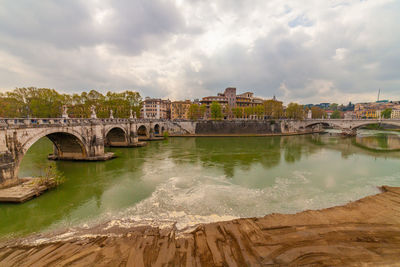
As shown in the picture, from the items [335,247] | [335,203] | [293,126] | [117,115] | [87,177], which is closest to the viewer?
[335,247]

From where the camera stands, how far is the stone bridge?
34.9ft

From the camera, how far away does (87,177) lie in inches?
587

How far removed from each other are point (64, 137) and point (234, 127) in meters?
40.4

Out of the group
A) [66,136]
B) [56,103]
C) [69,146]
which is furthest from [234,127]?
[56,103]

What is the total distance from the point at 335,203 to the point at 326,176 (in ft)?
19.5

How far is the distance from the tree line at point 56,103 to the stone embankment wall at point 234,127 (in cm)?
1976

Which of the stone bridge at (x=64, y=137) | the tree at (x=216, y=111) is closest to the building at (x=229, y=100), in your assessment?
the tree at (x=216, y=111)

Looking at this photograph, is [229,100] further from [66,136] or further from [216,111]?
[66,136]

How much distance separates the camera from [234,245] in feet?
19.5

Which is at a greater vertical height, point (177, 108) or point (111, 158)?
point (177, 108)

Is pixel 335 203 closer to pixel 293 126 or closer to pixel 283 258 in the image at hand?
pixel 283 258

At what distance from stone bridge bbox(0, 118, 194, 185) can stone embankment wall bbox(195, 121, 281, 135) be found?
16.8 metres

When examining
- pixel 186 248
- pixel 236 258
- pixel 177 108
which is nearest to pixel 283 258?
pixel 236 258

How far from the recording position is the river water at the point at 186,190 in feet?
29.0
